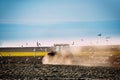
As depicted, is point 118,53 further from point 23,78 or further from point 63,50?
point 23,78

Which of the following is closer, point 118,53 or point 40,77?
point 40,77

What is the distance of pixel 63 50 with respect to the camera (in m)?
49.2

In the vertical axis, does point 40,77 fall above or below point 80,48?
below

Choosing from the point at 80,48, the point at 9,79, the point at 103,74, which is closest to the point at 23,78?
the point at 9,79

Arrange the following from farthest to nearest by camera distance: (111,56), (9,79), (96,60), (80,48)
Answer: (80,48) < (96,60) < (111,56) < (9,79)

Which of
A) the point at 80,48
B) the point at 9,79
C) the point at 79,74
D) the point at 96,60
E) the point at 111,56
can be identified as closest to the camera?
the point at 9,79

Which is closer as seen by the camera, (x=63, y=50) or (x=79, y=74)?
(x=79, y=74)

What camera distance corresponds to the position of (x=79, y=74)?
35.2m

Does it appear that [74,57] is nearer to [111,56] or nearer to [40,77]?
[111,56]

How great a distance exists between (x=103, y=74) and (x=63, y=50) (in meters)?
14.6

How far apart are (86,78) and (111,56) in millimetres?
15682

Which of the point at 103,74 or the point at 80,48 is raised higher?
the point at 80,48

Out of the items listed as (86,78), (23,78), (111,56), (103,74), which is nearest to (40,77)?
(23,78)

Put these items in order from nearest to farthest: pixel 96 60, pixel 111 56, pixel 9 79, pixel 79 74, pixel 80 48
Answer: pixel 9 79, pixel 79 74, pixel 111 56, pixel 96 60, pixel 80 48
